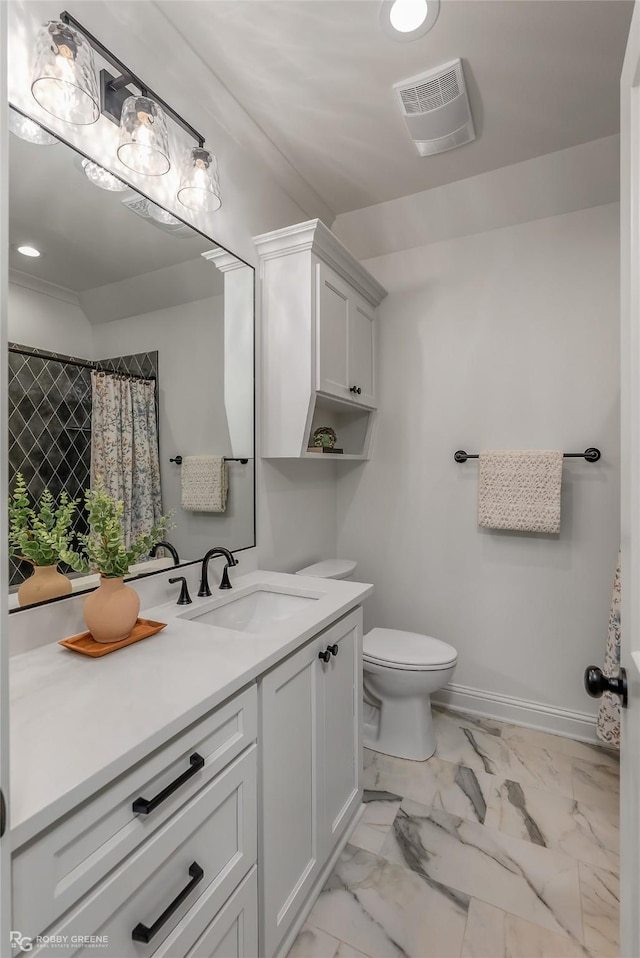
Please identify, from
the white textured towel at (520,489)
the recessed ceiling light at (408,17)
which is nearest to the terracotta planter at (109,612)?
the white textured towel at (520,489)

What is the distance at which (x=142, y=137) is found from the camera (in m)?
1.31

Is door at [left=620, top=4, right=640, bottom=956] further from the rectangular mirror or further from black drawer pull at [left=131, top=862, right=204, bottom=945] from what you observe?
the rectangular mirror

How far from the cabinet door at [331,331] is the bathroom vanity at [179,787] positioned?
0.98 meters

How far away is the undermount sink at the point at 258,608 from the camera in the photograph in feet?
5.16

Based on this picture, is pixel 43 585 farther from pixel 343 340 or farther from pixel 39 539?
pixel 343 340

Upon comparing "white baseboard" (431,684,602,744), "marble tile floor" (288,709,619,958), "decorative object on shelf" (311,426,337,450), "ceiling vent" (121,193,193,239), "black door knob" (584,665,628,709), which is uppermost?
"ceiling vent" (121,193,193,239)

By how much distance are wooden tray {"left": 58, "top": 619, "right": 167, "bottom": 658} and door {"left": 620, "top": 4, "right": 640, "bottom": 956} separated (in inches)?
41.2

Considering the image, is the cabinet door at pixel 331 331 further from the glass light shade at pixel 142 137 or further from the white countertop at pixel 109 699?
the white countertop at pixel 109 699

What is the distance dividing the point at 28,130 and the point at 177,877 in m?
1.67

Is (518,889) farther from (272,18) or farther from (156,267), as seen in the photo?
(272,18)

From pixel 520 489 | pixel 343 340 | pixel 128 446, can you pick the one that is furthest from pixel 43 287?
pixel 520 489

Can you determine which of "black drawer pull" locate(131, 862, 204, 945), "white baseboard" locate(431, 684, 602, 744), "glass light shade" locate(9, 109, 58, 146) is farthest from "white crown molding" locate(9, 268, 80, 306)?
"white baseboard" locate(431, 684, 602, 744)

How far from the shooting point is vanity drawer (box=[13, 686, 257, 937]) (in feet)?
1.97

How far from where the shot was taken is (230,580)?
1.79 metres
